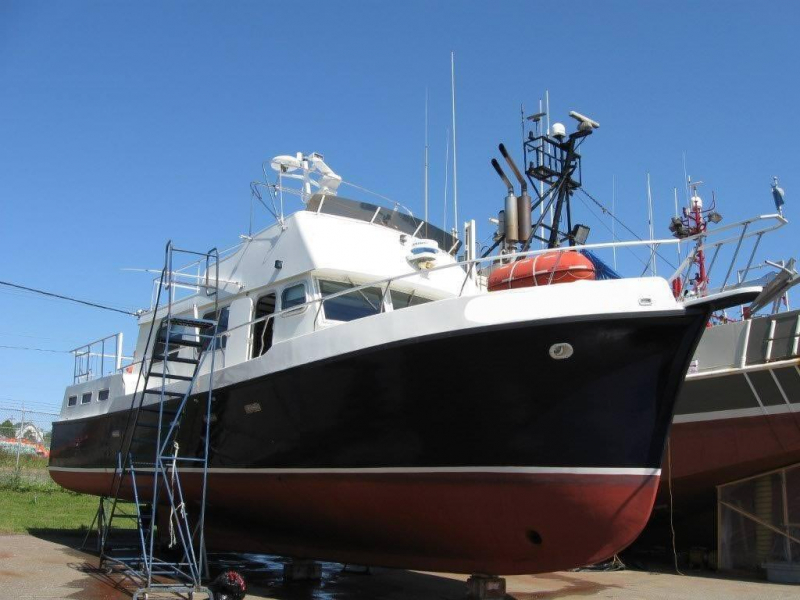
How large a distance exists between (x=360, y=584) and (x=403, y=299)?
336cm

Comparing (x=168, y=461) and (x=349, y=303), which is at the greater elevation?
(x=349, y=303)

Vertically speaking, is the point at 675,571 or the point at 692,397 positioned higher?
the point at 692,397

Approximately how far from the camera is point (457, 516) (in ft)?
22.0

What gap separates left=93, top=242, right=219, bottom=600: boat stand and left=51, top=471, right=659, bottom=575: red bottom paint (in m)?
0.80

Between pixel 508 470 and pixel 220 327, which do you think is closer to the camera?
pixel 508 470

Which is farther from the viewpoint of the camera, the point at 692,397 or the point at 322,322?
the point at 692,397

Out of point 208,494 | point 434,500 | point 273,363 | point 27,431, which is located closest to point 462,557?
point 434,500

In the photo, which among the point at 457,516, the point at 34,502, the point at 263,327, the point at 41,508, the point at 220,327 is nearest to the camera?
the point at 457,516

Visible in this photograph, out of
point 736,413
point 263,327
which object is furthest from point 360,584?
point 736,413

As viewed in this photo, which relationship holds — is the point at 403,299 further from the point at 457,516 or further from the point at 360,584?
the point at 360,584

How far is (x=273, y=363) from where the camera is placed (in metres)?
7.89

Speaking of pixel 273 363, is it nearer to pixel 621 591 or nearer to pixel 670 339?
pixel 670 339

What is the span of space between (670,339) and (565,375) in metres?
0.91

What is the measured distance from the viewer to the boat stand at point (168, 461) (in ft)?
25.8
